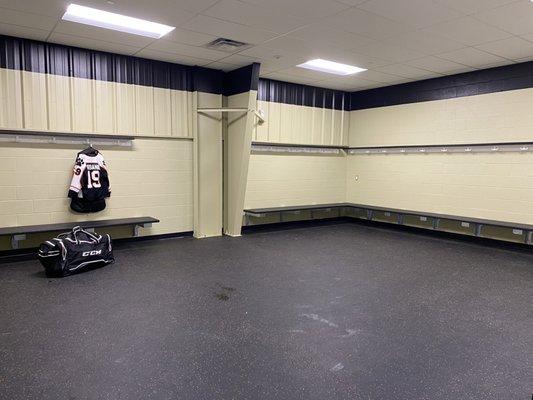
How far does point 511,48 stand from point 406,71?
1550 mm

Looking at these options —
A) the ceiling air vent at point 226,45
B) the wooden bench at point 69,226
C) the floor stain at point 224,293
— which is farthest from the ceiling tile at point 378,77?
the floor stain at point 224,293

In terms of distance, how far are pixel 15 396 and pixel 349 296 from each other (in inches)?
105

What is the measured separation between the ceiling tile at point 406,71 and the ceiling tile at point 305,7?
2394 mm

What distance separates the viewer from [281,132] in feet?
22.9

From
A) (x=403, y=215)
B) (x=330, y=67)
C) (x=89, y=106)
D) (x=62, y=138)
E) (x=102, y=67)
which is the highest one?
(x=330, y=67)

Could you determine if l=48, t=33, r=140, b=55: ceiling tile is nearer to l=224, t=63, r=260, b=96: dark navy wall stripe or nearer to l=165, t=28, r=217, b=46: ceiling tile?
l=165, t=28, r=217, b=46: ceiling tile

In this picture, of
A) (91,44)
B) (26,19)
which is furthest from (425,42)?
(26,19)

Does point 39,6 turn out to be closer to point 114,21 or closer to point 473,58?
point 114,21

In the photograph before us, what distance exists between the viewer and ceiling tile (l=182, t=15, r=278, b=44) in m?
4.01

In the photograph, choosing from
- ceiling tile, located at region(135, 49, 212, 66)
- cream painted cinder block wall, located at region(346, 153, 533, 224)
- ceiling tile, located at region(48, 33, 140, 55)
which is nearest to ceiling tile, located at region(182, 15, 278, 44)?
ceiling tile, located at region(135, 49, 212, 66)

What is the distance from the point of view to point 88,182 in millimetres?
5016

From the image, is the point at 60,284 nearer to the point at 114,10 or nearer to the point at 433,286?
the point at 114,10

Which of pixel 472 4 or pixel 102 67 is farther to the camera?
pixel 102 67

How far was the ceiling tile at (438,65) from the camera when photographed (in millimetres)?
5379
